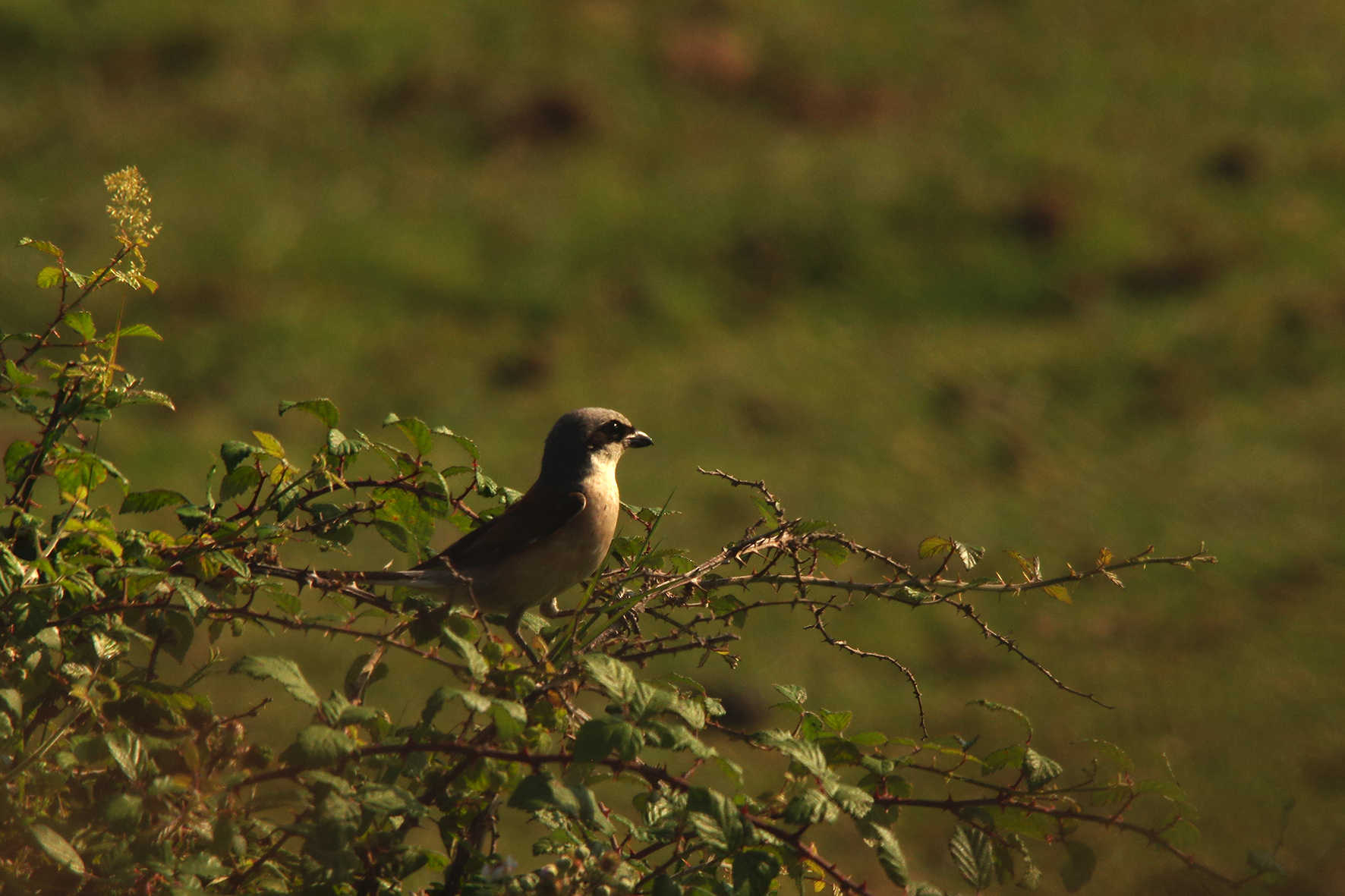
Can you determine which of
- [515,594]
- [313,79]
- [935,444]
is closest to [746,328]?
[935,444]

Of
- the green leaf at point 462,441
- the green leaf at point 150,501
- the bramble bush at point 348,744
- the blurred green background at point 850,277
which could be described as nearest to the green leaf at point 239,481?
the bramble bush at point 348,744

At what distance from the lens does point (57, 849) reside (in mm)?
2314

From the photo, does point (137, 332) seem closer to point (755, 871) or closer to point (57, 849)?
point (57, 849)

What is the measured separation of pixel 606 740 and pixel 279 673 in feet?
2.03

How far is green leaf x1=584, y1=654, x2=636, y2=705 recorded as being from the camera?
8.09 feet

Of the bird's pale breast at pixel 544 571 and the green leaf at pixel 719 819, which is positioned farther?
the bird's pale breast at pixel 544 571

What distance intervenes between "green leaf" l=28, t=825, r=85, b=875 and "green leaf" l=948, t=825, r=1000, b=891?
5.52 feet

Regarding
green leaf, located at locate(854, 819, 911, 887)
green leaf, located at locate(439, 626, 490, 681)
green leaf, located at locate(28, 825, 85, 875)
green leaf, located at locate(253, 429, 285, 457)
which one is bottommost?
green leaf, located at locate(854, 819, 911, 887)

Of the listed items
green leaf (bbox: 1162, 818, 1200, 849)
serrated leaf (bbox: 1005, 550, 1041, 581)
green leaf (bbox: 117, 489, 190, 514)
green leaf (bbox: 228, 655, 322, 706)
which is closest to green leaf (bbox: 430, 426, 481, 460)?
green leaf (bbox: 117, 489, 190, 514)

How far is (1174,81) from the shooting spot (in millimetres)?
19250

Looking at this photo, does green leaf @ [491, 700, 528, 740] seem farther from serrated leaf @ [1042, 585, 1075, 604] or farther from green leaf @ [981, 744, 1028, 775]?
serrated leaf @ [1042, 585, 1075, 604]

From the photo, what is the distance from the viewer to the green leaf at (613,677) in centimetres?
247

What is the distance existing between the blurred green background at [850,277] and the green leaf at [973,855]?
6222 millimetres

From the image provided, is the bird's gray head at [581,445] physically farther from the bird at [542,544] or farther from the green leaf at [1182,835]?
the green leaf at [1182,835]
